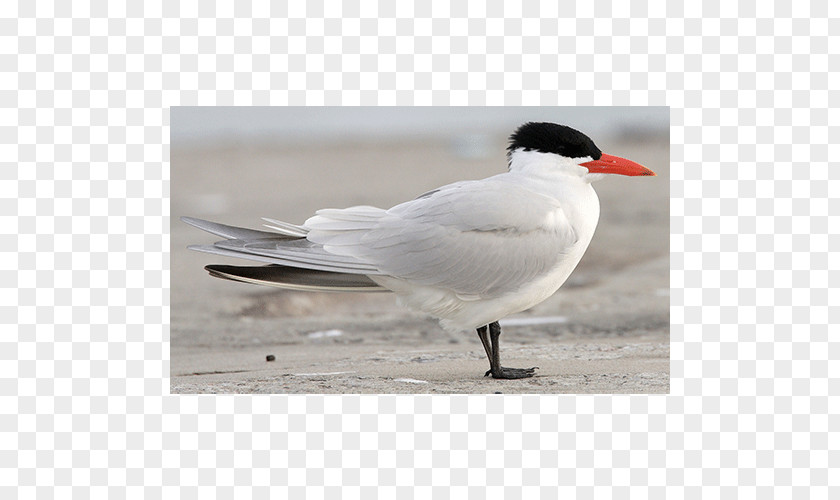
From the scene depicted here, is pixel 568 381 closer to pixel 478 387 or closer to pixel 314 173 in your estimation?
pixel 478 387

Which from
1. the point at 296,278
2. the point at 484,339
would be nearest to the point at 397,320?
the point at 484,339

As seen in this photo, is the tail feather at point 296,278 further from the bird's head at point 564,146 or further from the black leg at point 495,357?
the bird's head at point 564,146

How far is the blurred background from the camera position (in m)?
6.07

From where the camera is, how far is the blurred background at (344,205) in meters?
6.07

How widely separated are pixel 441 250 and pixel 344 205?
637 centimetres

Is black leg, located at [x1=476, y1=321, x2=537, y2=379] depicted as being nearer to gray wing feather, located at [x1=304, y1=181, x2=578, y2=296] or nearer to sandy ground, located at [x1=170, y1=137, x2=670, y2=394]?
sandy ground, located at [x1=170, y1=137, x2=670, y2=394]

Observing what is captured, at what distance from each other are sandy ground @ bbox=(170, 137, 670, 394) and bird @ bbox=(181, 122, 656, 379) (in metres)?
0.48

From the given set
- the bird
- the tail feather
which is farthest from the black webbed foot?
the tail feather

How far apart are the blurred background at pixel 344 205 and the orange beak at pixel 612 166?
532 mm

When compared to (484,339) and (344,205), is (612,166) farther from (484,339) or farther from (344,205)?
(344,205)

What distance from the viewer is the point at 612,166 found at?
5.22 metres

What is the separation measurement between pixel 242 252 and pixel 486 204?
1.17 meters

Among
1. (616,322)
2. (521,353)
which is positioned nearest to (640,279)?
(616,322)

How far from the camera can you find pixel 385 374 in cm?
528
